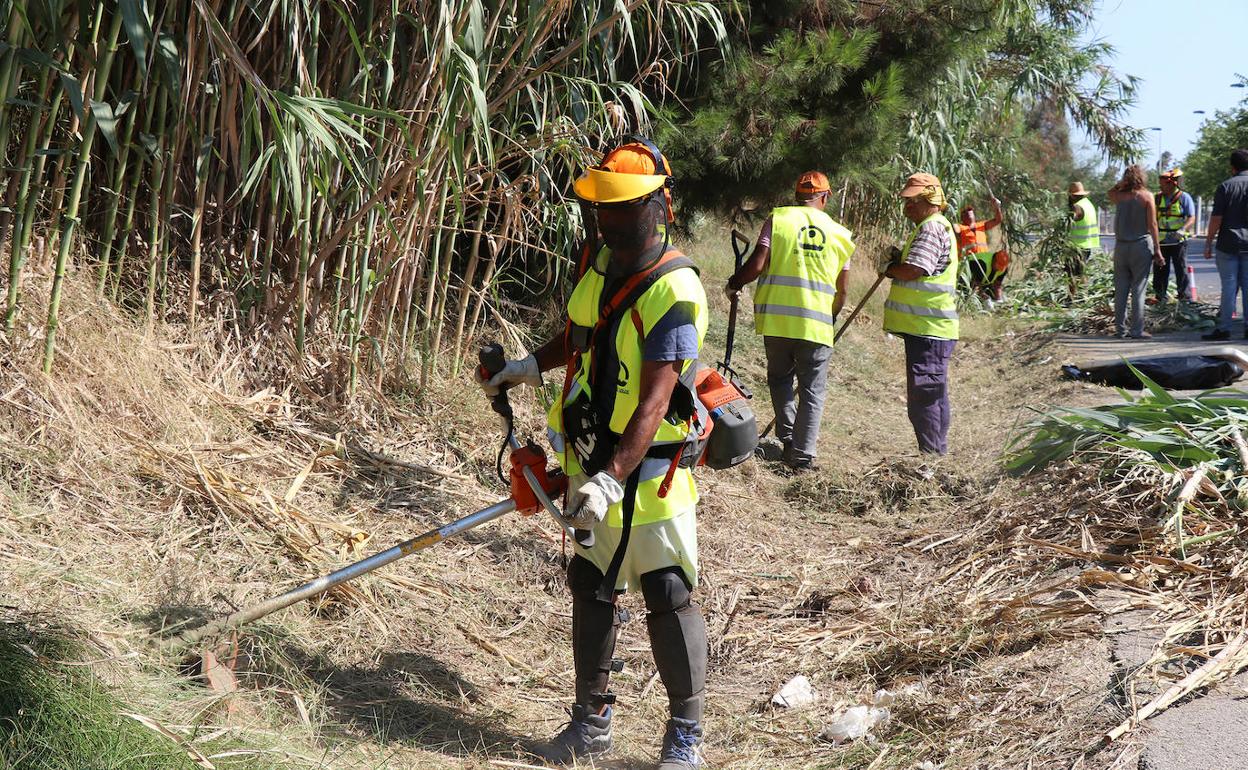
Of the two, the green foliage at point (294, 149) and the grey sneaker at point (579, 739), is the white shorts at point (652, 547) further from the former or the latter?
the green foliage at point (294, 149)

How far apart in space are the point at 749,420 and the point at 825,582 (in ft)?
6.51

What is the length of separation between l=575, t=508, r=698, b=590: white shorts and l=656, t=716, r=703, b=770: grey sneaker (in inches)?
15.8

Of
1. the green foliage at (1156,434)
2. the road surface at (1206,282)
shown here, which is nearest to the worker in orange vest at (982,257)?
the road surface at (1206,282)

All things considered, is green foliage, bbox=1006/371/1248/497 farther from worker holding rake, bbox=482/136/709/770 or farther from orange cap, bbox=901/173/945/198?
worker holding rake, bbox=482/136/709/770

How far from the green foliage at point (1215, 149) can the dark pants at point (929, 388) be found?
22.6 metres

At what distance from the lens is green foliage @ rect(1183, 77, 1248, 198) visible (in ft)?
89.8

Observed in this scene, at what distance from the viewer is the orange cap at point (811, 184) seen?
259 inches

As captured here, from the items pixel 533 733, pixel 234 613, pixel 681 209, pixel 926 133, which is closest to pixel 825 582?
pixel 533 733

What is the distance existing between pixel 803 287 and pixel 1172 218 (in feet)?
24.3

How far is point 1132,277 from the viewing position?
1102 cm

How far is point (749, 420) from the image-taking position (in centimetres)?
323

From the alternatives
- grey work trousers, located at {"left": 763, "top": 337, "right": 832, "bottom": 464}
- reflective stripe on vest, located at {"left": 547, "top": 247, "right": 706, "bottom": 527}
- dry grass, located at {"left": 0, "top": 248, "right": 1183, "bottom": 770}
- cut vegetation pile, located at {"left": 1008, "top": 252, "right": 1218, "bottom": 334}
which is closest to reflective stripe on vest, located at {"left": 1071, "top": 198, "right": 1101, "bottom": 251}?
cut vegetation pile, located at {"left": 1008, "top": 252, "right": 1218, "bottom": 334}

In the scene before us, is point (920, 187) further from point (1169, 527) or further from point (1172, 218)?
point (1172, 218)

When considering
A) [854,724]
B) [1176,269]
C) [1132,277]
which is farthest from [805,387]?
[1176,269]
